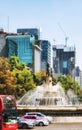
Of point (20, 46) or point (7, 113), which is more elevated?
point (7, 113)

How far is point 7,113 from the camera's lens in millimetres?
35062

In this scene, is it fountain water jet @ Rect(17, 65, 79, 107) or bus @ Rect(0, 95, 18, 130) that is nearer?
bus @ Rect(0, 95, 18, 130)

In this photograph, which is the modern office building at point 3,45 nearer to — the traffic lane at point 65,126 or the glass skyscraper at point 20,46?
the glass skyscraper at point 20,46

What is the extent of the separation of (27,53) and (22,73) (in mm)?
68273

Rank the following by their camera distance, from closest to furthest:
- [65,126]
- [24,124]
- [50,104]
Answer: [65,126]
[24,124]
[50,104]

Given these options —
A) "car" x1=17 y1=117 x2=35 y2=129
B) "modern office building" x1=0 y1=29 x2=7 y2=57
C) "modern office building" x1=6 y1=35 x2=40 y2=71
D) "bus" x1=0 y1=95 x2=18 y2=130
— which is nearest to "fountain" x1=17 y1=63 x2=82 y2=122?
"car" x1=17 y1=117 x2=35 y2=129

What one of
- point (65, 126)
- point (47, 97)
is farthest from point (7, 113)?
point (47, 97)

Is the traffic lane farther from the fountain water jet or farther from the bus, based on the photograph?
the bus

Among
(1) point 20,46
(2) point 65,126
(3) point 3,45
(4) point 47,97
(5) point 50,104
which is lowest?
(2) point 65,126

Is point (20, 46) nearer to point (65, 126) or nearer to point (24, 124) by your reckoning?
point (24, 124)

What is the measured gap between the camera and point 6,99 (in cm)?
3509

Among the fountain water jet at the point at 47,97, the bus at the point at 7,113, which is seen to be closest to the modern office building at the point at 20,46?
the fountain water jet at the point at 47,97

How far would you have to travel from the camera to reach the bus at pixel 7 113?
3472 centimetres

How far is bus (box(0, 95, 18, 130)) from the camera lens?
3472 centimetres
